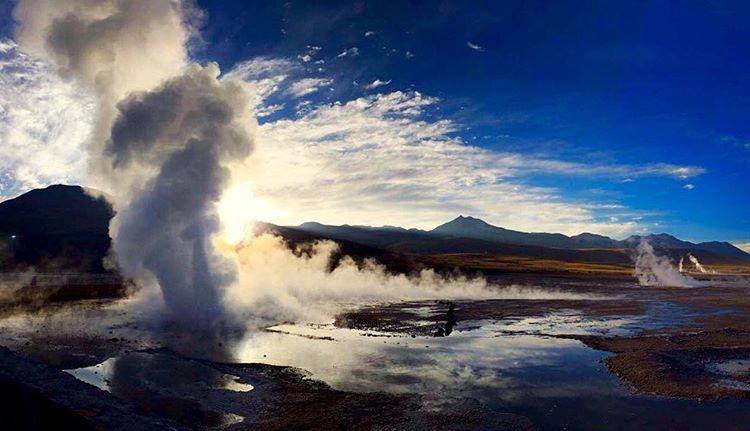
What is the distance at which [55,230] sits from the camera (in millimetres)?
127750

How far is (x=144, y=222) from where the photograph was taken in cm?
3459

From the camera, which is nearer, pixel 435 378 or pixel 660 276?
pixel 435 378

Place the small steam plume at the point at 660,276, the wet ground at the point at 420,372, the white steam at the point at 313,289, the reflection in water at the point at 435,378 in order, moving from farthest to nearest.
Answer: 1. the small steam plume at the point at 660,276
2. the white steam at the point at 313,289
3. the reflection in water at the point at 435,378
4. the wet ground at the point at 420,372

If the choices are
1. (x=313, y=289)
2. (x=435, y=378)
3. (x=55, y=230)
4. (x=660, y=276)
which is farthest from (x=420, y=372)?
(x=55, y=230)

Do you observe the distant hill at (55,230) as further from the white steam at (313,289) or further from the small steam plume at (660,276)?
the small steam plume at (660,276)

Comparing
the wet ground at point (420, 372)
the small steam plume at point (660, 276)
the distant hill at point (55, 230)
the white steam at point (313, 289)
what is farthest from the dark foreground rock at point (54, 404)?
the small steam plume at point (660, 276)

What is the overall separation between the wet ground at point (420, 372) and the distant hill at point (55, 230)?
57510 mm

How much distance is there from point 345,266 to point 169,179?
170 ft

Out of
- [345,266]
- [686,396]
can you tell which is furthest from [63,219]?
[686,396]

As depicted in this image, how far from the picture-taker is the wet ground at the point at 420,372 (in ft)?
51.0

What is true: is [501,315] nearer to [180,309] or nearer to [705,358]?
[705,358]

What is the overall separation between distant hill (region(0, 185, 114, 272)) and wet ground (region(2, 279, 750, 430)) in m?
57.5

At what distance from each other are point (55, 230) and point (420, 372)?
135851 mm

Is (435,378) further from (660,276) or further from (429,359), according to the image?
(660,276)
